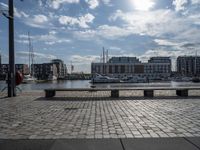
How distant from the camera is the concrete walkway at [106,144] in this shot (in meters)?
6.59

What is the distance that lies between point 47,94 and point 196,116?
11008 millimetres

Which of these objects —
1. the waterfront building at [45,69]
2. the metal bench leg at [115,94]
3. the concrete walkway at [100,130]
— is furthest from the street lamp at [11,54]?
the waterfront building at [45,69]

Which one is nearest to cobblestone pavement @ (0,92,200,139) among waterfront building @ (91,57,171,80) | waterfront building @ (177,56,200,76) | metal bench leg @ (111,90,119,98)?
metal bench leg @ (111,90,119,98)

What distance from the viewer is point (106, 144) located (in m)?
6.89

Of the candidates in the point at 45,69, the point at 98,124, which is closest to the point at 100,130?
the point at 98,124

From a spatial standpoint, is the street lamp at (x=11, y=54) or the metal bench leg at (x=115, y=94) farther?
the street lamp at (x=11, y=54)

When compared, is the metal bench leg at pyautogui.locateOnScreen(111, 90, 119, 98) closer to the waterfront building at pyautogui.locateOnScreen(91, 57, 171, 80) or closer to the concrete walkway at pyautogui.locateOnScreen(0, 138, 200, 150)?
the concrete walkway at pyautogui.locateOnScreen(0, 138, 200, 150)

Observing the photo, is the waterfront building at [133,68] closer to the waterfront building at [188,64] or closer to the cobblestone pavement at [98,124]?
the waterfront building at [188,64]

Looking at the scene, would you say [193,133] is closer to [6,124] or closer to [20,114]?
[6,124]

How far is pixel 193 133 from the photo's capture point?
8.02m

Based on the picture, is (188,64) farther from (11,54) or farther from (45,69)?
(11,54)

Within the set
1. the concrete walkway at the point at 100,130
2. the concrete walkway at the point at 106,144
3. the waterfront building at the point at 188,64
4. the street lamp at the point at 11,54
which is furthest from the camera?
the waterfront building at the point at 188,64

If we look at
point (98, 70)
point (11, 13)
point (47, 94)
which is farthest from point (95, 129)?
point (98, 70)

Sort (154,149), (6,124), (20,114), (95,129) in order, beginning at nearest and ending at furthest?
(154,149) → (95,129) → (6,124) → (20,114)
